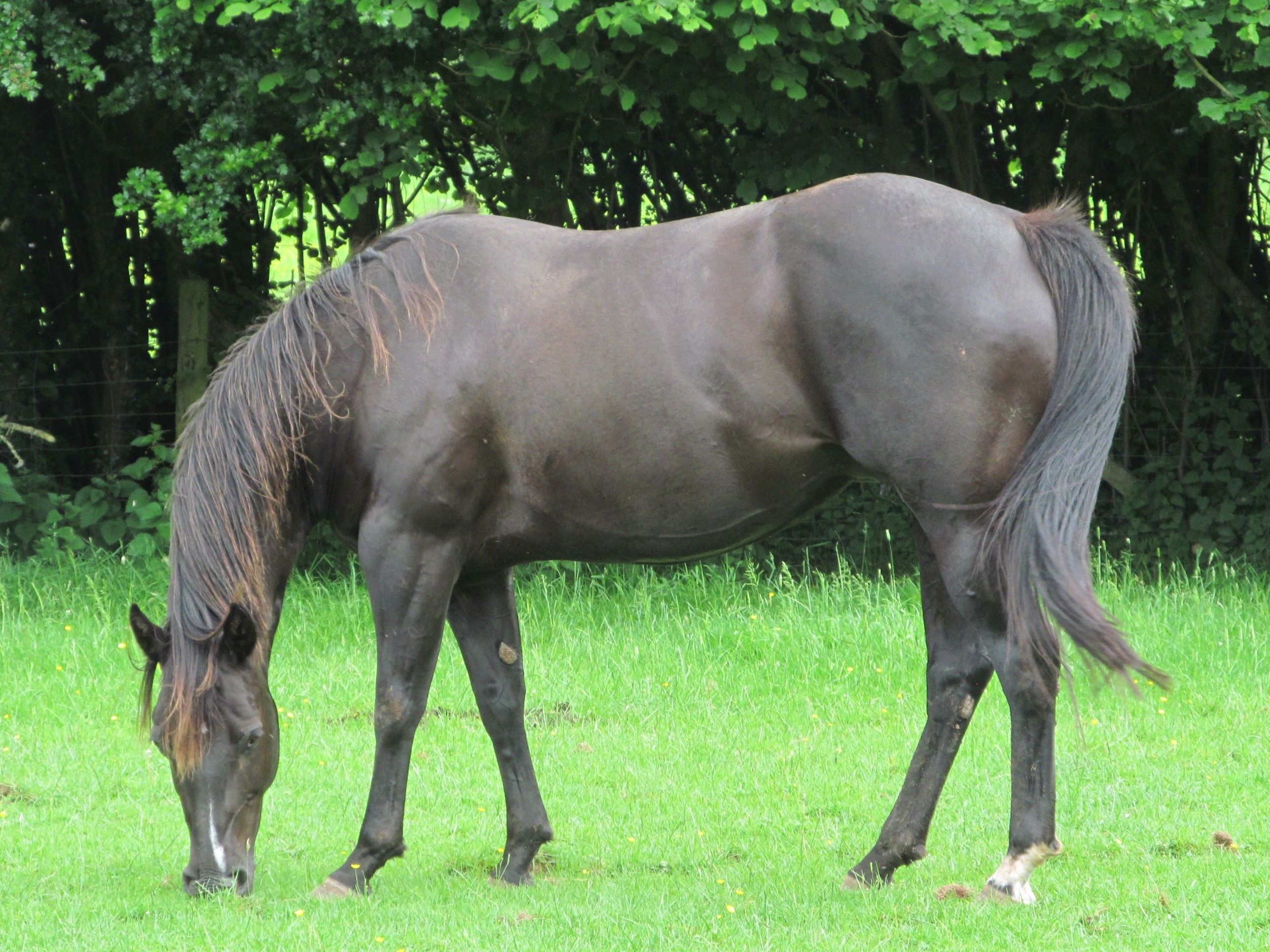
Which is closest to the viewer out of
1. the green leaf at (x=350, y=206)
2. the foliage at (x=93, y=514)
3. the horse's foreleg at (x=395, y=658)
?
→ the horse's foreleg at (x=395, y=658)

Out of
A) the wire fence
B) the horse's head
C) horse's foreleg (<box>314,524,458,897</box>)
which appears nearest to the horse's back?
horse's foreleg (<box>314,524,458,897</box>)

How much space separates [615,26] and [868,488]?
3.96 metres

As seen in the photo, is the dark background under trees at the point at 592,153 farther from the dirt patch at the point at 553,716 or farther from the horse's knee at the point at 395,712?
the horse's knee at the point at 395,712

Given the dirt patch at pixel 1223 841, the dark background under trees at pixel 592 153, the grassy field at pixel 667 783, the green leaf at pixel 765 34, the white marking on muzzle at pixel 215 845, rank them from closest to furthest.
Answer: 1. the grassy field at pixel 667 783
2. the white marking on muzzle at pixel 215 845
3. the dirt patch at pixel 1223 841
4. the green leaf at pixel 765 34
5. the dark background under trees at pixel 592 153

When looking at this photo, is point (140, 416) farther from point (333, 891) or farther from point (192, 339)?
point (333, 891)

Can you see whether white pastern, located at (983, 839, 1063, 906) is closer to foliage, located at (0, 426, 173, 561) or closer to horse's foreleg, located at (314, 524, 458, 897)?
horse's foreleg, located at (314, 524, 458, 897)

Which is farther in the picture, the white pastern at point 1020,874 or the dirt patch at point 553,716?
the dirt patch at point 553,716

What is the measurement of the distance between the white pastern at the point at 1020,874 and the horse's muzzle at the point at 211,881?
83.9 inches

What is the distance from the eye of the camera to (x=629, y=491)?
12.8 ft

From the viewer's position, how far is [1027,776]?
3.68 m

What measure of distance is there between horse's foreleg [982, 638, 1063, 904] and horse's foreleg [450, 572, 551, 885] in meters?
1.44

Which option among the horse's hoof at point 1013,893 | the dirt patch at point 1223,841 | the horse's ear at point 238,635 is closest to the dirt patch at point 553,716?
the horse's ear at point 238,635

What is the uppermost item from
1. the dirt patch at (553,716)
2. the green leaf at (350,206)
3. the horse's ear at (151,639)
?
the green leaf at (350,206)

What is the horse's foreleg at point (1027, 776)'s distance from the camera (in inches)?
143
